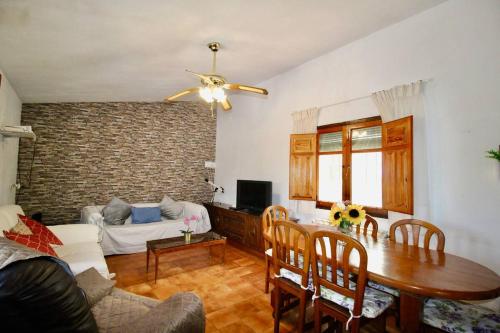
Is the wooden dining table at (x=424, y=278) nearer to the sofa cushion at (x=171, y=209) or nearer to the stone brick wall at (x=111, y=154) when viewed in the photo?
the sofa cushion at (x=171, y=209)

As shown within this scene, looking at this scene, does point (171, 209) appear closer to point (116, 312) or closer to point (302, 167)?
point (302, 167)

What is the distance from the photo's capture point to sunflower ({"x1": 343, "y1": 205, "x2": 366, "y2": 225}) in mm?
2045

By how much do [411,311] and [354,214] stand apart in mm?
756

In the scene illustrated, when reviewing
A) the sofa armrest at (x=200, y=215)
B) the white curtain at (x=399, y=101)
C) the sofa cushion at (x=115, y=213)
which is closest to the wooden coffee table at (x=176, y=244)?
the sofa armrest at (x=200, y=215)

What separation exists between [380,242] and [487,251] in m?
0.85

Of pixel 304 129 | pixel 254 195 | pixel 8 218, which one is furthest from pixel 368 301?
pixel 8 218

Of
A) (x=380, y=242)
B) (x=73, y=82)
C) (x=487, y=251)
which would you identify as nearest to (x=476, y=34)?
(x=487, y=251)

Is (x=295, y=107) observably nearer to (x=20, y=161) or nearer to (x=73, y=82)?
(x=73, y=82)

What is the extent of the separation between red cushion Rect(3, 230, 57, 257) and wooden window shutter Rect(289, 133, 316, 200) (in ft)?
9.58

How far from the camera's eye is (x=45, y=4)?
1.78m

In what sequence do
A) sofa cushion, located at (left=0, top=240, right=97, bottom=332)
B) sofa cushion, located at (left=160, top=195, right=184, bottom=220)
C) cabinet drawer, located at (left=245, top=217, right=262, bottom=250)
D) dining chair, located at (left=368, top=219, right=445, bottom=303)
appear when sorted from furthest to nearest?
sofa cushion, located at (left=160, top=195, right=184, bottom=220) < cabinet drawer, located at (left=245, top=217, right=262, bottom=250) < dining chair, located at (left=368, top=219, right=445, bottom=303) < sofa cushion, located at (left=0, top=240, right=97, bottom=332)

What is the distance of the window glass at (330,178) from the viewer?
338 cm

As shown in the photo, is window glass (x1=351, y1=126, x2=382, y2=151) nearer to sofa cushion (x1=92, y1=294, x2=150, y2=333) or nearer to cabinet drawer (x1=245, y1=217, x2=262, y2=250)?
→ cabinet drawer (x1=245, y1=217, x2=262, y2=250)

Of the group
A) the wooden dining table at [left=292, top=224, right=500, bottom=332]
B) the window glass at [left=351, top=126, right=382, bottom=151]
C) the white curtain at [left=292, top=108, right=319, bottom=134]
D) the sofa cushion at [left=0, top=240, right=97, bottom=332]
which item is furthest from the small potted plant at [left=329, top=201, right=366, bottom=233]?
the sofa cushion at [left=0, top=240, right=97, bottom=332]
